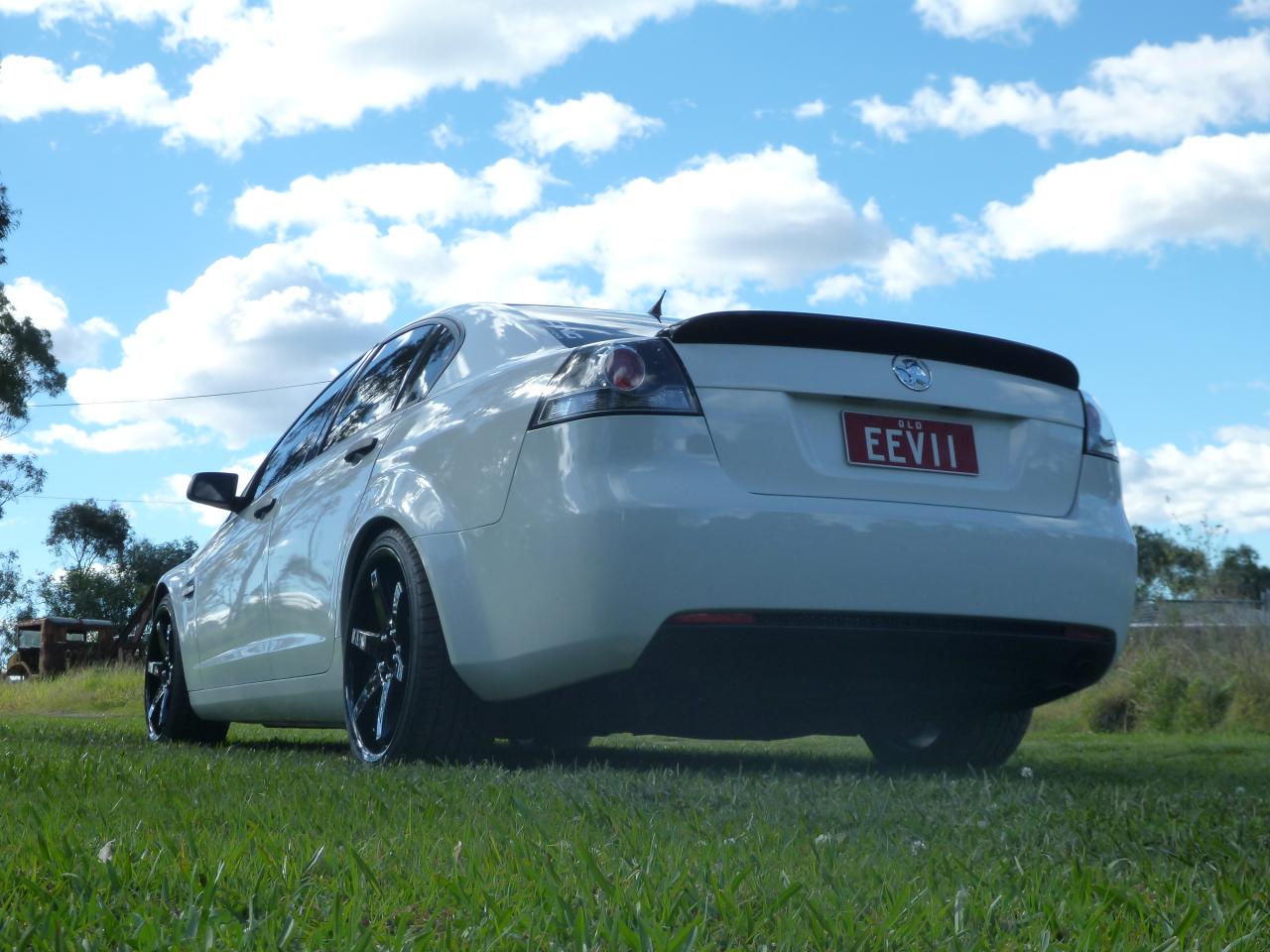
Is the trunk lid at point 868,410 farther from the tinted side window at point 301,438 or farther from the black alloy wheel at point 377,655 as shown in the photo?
the tinted side window at point 301,438

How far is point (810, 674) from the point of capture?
13.8 ft

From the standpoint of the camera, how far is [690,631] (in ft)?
12.9

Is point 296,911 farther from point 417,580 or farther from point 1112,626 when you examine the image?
point 1112,626

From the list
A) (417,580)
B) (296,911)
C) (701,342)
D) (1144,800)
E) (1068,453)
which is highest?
(701,342)

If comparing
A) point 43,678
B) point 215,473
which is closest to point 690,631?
point 215,473

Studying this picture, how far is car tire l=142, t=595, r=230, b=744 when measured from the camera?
294 inches

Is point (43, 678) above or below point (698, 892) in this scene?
below

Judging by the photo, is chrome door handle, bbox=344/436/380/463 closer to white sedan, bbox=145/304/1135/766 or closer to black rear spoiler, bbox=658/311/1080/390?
white sedan, bbox=145/304/1135/766

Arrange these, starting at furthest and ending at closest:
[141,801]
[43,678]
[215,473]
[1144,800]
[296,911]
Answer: [43,678] → [215,473] → [1144,800] → [141,801] → [296,911]

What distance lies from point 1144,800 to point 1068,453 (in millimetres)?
1355

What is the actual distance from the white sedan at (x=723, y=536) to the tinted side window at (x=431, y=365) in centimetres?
2

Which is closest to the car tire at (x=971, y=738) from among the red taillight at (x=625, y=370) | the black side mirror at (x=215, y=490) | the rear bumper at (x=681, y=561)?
the rear bumper at (x=681, y=561)

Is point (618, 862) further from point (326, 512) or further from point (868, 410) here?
point (326, 512)

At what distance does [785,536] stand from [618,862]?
1.65 meters
